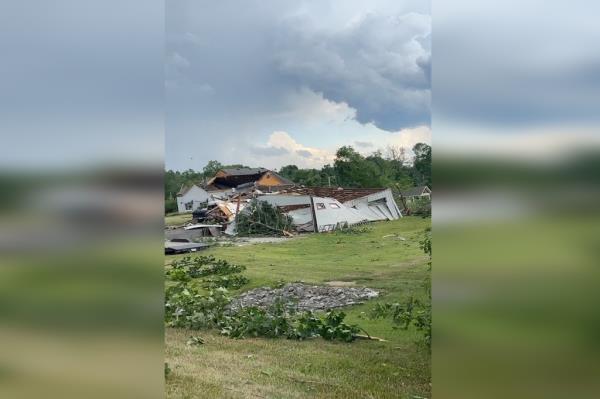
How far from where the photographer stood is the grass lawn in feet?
6.62

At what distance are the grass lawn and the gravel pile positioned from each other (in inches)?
15.5

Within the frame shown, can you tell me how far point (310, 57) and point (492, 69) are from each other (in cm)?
67

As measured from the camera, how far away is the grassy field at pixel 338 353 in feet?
6.32

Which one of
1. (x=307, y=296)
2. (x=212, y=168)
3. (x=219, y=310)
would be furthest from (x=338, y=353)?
(x=212, y=168)

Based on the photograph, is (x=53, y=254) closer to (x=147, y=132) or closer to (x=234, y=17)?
(x=147, y=132)

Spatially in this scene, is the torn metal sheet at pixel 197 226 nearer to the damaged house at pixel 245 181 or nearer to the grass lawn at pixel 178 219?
the grass lawn at pixel 178 219

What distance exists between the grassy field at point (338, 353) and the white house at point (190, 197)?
0.40 meters

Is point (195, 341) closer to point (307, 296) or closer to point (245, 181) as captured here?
point (307, 296)

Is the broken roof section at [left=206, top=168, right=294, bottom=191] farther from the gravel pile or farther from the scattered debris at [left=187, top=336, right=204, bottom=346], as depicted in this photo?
the scattered debris at [left=187, top=336, right=204, bottom=346]

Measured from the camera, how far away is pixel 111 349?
1.74m

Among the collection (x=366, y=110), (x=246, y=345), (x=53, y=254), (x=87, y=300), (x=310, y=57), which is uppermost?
(x=310, y=57)

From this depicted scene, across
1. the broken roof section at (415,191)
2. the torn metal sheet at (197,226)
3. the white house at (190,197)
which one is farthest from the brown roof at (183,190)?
the broken roof section at (415,191)

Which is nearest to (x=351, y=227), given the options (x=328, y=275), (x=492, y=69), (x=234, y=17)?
(x=328, y=275)

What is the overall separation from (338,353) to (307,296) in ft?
0.84
